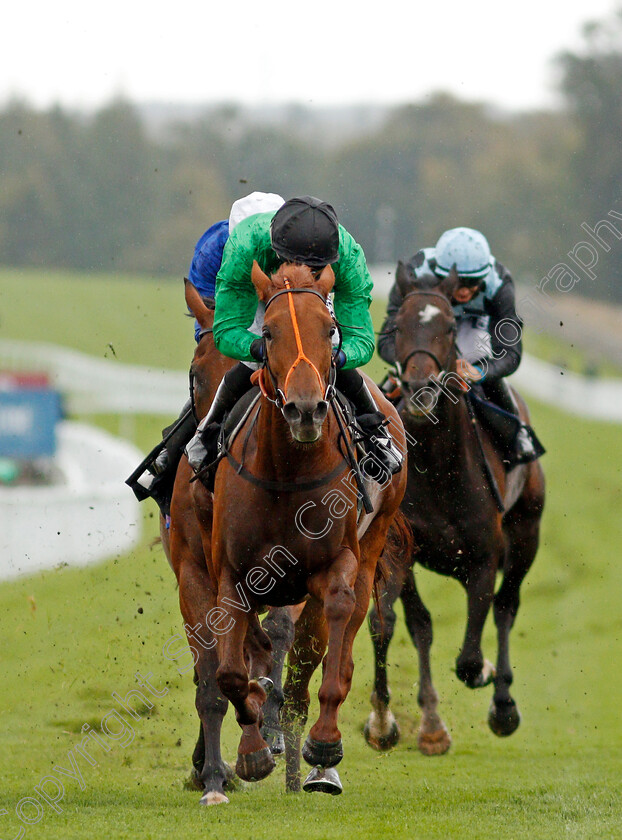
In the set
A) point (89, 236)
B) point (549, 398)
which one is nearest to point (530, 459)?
point (549, 398)

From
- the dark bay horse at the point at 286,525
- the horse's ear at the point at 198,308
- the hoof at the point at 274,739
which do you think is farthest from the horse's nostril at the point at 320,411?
the hoof at the point at 274,739

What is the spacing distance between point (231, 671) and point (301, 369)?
1.23 meters

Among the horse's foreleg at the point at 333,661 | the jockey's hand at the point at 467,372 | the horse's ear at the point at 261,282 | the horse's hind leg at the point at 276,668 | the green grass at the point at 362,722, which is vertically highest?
the horse's ear at the point at 261,282

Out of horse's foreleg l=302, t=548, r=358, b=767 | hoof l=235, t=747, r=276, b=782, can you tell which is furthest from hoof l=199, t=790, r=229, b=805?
horse's foreleg l=302, t=548, r=358, b=767

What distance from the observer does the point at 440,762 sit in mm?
7039

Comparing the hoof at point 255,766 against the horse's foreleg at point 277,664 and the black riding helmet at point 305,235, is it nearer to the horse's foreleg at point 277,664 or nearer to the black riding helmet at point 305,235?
the horse's foreleg at point 277,664

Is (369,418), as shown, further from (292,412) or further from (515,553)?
(515,553)

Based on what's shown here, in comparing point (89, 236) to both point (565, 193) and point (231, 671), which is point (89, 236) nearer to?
point (565, 193)

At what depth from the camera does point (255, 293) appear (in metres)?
4.99

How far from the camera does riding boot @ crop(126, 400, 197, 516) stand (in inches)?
233

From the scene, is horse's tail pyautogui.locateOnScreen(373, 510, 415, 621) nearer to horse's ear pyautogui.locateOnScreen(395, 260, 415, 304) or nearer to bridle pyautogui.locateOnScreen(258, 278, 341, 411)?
horse's ear pyautogui.locateOnScreen(395, 260, 415, 304)

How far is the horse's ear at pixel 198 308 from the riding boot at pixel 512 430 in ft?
6.86

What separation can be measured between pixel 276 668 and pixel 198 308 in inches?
67.9

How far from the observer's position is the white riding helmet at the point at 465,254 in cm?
716
